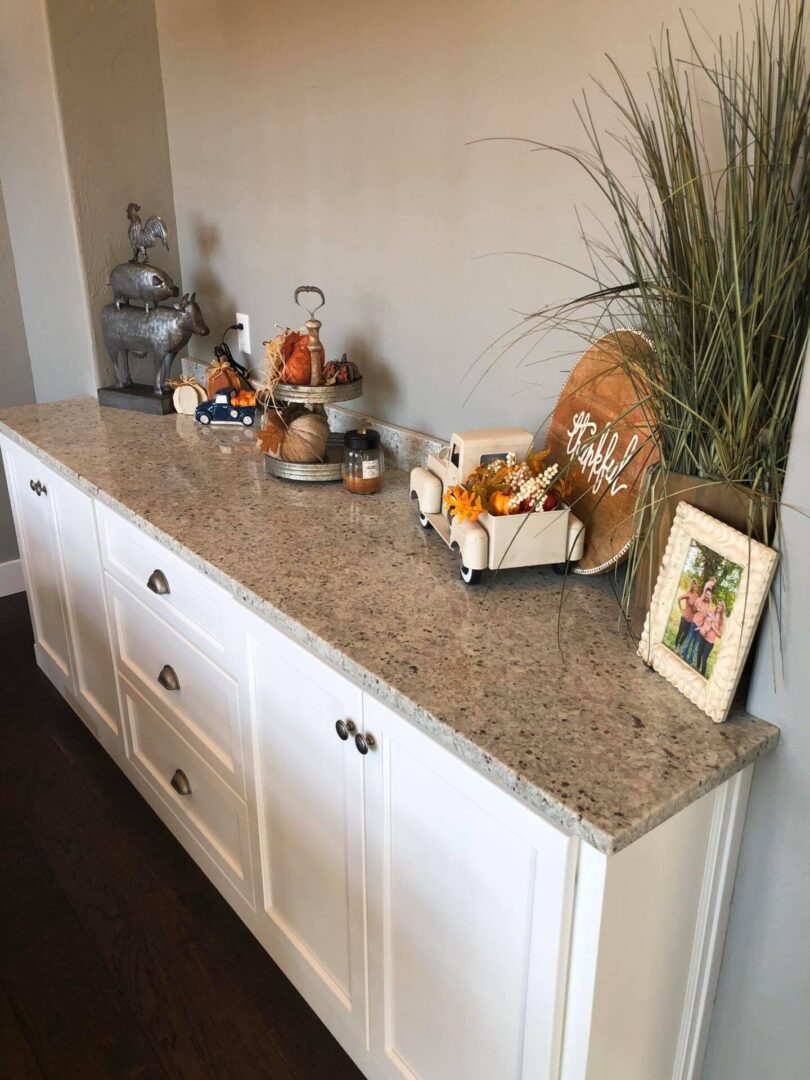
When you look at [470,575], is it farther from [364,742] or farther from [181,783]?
[181,783]

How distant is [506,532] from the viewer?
128 centimetres

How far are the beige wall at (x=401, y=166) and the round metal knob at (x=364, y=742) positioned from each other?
0.71 m

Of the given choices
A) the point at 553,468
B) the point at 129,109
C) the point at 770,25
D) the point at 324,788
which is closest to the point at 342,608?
Answer: the point at 324,788

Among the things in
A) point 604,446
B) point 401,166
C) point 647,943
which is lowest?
point 647,943

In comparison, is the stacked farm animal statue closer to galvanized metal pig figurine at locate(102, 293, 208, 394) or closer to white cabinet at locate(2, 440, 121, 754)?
galvanized metal pig figurine at locate(102, 293, 208, 394)

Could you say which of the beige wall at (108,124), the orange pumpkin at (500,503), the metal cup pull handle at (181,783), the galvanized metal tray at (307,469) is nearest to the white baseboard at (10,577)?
the beige wall at (108,124)

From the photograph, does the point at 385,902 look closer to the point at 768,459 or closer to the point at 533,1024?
the point at 533,1024

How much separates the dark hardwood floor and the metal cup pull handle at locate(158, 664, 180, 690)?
47cm

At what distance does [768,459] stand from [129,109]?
213cm

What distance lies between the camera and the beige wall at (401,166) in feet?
4.63

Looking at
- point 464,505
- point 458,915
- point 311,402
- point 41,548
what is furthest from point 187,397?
point 458,915

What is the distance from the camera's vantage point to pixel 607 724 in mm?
997

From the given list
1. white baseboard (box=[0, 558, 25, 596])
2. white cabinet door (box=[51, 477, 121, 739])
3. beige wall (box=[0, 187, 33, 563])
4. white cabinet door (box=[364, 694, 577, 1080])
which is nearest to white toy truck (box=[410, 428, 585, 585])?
white cabinet door (box=[364, 694, 577, 1080])

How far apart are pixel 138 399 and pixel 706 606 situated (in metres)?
1.78
